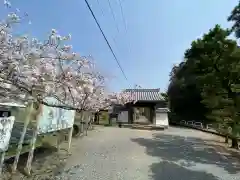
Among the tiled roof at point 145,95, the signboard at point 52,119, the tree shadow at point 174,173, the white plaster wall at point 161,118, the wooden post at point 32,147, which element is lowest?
the tree shadow at point 174,173

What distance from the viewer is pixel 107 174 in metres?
4.74

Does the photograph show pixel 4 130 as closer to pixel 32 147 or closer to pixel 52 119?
pixel 32 147

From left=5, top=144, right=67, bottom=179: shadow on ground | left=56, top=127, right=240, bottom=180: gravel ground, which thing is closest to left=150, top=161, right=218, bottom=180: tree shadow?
left=56, top=127, right=240, bottom=180: gravel ground

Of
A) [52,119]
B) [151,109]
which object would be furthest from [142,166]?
[151,109]

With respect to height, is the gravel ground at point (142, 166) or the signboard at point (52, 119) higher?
the signboard at point (52, 119)

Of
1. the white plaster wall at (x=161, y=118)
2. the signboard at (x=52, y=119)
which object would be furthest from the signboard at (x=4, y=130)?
the white plaster wall at (x=161, y=118)

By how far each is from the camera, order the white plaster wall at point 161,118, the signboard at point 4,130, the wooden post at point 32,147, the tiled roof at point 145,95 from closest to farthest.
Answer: the signboard at point 4,130 → the wooden post at point 32,147 → the tiled roof at point 145,95 → the white plaster wall at point 161,118

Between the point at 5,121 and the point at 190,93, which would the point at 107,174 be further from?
the point at 190,93

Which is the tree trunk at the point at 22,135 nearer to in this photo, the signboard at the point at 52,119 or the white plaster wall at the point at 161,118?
the signboard at the point at 52,119

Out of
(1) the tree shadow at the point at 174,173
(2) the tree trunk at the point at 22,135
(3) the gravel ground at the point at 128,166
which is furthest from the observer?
(1) the tree shadow at the point at 174,173

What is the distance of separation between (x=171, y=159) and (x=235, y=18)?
647 centimetres

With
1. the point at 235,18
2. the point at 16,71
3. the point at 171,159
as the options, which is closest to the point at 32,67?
the point at 16,71

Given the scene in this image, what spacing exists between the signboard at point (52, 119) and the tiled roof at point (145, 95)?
13355 mm

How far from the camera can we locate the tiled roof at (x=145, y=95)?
19692 mm
